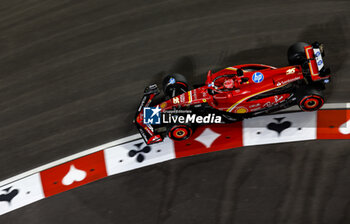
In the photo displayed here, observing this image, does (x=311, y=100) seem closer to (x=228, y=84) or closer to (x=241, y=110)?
(x=241, y=110)

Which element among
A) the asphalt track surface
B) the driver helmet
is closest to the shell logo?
the driver helmet

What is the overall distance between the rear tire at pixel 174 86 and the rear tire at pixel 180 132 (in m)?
0.73

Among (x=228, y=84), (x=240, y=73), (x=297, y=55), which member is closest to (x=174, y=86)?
(x=228, y=84)

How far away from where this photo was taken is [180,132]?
599 centimetres

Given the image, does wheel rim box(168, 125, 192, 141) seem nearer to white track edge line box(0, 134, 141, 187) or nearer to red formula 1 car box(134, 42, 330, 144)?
red formula 1 car box(134, 42, 330, 144)

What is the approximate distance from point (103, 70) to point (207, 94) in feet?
9.16

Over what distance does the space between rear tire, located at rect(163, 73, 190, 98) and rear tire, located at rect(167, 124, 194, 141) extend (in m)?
0.73

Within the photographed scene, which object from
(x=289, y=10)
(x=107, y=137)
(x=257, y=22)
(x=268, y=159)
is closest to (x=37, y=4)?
(x=107, y=137)

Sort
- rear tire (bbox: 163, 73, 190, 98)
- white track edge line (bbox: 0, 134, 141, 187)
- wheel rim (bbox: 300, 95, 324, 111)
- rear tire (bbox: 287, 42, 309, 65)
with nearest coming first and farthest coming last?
wheel rim (bbox: 300, 95, 324, 111) < rear tire (bbox: 287, 42, 309, 65) < rear tire (bbox: 163, 73, 190, 98) < white track edge line (bbox: 0, 134, 141, 187)

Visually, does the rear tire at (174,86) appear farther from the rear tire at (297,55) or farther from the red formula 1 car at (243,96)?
the rear tire at (297,55)

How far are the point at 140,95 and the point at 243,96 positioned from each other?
2.30 meters

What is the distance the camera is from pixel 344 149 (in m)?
5.90

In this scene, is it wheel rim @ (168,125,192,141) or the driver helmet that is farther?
wheel rim @ (168,125,192,141)

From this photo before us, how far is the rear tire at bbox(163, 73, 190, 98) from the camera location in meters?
6.29
